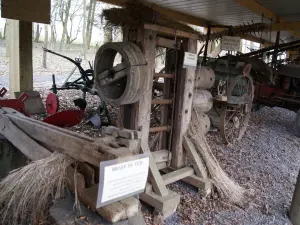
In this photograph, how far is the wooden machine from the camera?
237 centimetres

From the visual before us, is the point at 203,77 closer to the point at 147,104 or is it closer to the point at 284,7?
the point at 147,104

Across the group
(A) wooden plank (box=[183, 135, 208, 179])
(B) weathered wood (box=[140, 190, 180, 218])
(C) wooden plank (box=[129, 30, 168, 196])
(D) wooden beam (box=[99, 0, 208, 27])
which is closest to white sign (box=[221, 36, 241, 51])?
(D) wooden beam (box=[99, 0, 208, 27])

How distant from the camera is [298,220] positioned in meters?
2.73

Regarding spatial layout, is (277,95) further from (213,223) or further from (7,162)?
(7,162)

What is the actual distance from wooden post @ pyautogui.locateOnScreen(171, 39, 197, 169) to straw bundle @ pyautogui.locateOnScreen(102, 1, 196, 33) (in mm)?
563

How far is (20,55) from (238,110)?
344 cm

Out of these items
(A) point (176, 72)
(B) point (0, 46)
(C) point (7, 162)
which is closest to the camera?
(C) point (7, 162)

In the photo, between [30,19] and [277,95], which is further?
[277,95]

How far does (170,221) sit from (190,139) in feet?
Result: 3.24

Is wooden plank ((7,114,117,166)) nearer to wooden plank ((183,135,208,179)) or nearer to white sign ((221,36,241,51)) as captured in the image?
wooden plank ((183,135,208,179))

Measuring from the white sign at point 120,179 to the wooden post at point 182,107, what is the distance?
175 centimetres

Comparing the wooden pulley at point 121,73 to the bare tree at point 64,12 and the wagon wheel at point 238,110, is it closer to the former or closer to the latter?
the wagon wheel at point 238,110

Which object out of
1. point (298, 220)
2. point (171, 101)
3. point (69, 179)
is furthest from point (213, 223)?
point (69, 179)

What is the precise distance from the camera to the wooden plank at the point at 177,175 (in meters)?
2.80
